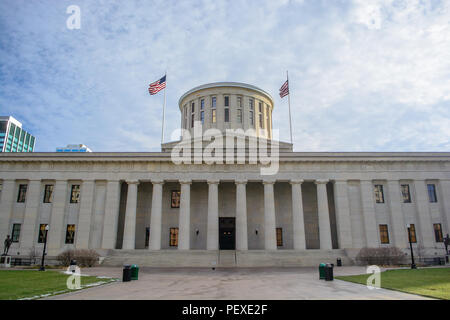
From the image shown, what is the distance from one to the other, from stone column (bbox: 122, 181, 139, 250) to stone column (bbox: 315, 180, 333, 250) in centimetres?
2161

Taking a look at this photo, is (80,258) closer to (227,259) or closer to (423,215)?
(227,259)

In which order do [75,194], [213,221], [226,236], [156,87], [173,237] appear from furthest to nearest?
[156,87] → [226,236] → [173,237] → [75,194] → [213,221]

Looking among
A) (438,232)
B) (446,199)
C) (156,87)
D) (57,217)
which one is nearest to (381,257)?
(438,232)

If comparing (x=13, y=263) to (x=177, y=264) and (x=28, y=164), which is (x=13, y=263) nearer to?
(x=28, y=164)

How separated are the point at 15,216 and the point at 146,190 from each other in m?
15.4

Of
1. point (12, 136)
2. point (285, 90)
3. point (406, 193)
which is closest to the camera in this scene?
point (406, 193)

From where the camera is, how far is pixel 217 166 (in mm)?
Result: 37906

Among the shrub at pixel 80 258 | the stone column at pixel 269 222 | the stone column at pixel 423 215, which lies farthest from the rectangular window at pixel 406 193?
the shrub at pixel 80 258

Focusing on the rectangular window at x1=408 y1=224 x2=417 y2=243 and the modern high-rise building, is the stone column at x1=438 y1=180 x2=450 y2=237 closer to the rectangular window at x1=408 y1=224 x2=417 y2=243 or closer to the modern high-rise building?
the rectangular window at x1=408 y1=224 x2=417 y2=243

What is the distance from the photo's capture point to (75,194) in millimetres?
37906

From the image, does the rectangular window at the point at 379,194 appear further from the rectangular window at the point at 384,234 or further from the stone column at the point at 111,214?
the stone column at the point at 111,214

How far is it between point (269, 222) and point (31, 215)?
91.4ft

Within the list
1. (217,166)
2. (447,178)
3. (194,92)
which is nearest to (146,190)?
(217,166)

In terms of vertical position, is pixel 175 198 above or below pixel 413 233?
above
